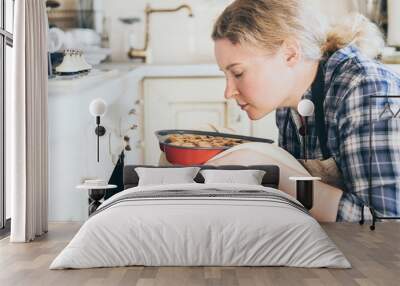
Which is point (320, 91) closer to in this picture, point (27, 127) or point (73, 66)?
point (73, 66)

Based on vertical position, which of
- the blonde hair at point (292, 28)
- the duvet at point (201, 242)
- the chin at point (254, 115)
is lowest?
the duvet at point (201, 242)

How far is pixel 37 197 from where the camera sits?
611 cm

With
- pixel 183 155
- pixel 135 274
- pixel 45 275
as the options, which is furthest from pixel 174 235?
pixel 183 155

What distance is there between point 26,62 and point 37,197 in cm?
133

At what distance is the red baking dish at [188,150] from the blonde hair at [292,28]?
1075 mm

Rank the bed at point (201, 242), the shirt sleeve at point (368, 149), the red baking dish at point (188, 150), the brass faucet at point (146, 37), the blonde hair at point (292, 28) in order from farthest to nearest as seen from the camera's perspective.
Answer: the brass faucet at point (146, 37) → the red baking dish at point (188, 150) → the blonde hair at point (292, 28) → the shirt sleeve at point (368, 149) → the bed at point (201, 242)

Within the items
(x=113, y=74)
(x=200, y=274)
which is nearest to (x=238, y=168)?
(x=113, y=74)

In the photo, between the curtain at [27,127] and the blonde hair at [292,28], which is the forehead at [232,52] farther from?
the curtain at [27,127]

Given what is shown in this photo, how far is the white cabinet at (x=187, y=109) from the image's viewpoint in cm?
718

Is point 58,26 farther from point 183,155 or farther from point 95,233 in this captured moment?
point 95,233

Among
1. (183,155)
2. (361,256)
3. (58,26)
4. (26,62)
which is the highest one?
(58,26)

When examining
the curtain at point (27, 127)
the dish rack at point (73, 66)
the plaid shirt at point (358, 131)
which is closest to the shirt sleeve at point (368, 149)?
the plaid shirt at point (358, 131)

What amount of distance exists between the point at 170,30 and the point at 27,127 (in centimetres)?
229

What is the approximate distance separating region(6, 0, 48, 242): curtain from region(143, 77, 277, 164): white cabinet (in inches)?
55.6
